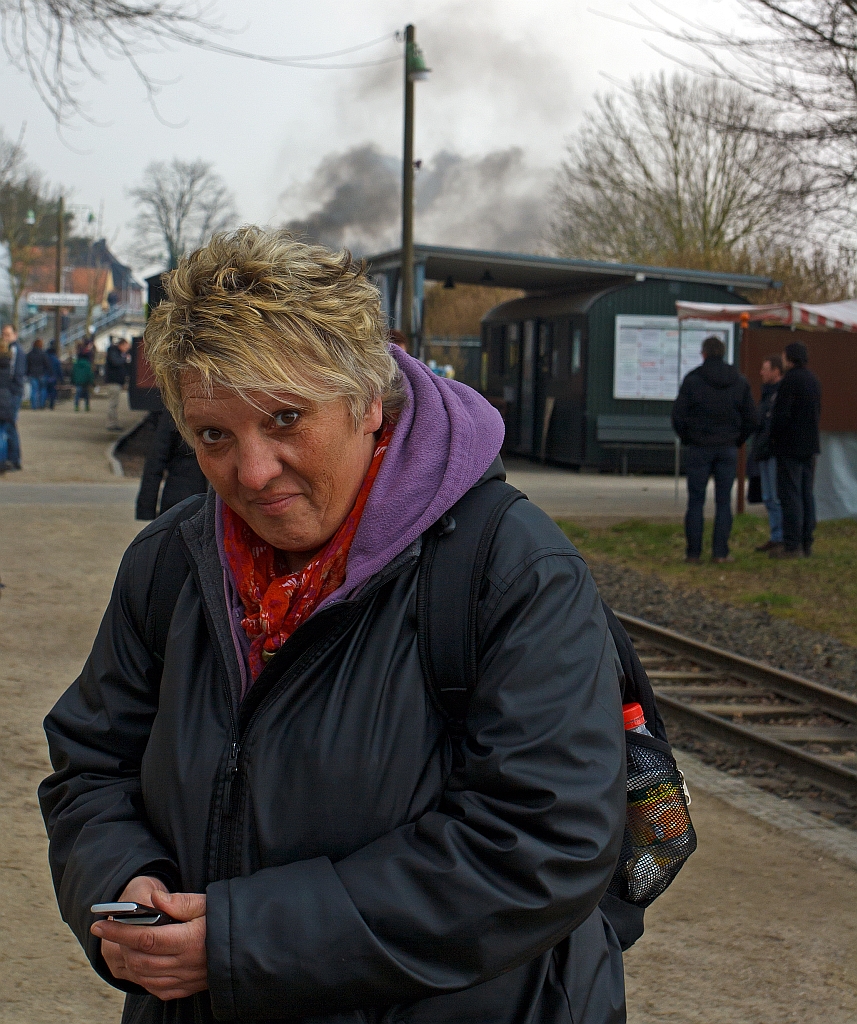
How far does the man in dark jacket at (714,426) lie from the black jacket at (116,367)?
1475cm

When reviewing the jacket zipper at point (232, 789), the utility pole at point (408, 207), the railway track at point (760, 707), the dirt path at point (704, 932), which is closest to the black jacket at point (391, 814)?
→ the jacket zipper at point (232, 789)

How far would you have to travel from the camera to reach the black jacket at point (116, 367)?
23.7 m

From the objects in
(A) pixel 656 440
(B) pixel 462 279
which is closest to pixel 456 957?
(A) pixel 656 440

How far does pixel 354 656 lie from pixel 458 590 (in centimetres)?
16

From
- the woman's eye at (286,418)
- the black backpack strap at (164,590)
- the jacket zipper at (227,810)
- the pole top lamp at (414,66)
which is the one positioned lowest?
the jacket zipper at (227,810)

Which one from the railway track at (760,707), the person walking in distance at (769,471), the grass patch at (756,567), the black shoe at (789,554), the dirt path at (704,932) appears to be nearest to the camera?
the dirt path at (704,932)

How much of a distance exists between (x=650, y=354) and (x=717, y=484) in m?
8.95

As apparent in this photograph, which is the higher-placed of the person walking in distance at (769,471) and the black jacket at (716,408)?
the black jacket at (716,408)

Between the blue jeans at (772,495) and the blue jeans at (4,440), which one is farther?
the blue jeans at (4,440)

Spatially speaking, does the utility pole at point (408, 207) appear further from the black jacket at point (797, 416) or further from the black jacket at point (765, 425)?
the black jacket at point (797, 416)

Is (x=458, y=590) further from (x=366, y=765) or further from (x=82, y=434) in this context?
(x=82, y=434)

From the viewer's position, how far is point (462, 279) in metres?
23.1

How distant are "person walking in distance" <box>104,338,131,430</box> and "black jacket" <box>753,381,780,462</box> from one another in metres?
13.8

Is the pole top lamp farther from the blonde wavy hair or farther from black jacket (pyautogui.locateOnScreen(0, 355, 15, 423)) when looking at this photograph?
the blonde wavy hair
